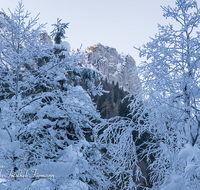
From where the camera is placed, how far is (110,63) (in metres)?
134

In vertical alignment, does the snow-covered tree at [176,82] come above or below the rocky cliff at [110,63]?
below

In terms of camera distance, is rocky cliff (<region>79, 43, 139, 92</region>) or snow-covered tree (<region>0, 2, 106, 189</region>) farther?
rocky cliff (<region>79, 43, 139, 92</region>)

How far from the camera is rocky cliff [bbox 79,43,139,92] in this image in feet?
416

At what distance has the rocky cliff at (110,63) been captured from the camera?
126844 mm

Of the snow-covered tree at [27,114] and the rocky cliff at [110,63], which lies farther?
the rocky cliff at [110,63]

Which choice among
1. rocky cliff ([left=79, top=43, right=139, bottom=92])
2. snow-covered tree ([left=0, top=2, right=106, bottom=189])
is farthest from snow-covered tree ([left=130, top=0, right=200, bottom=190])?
rocky cliff ([left=79, top=43, right=139, bottom=92])
